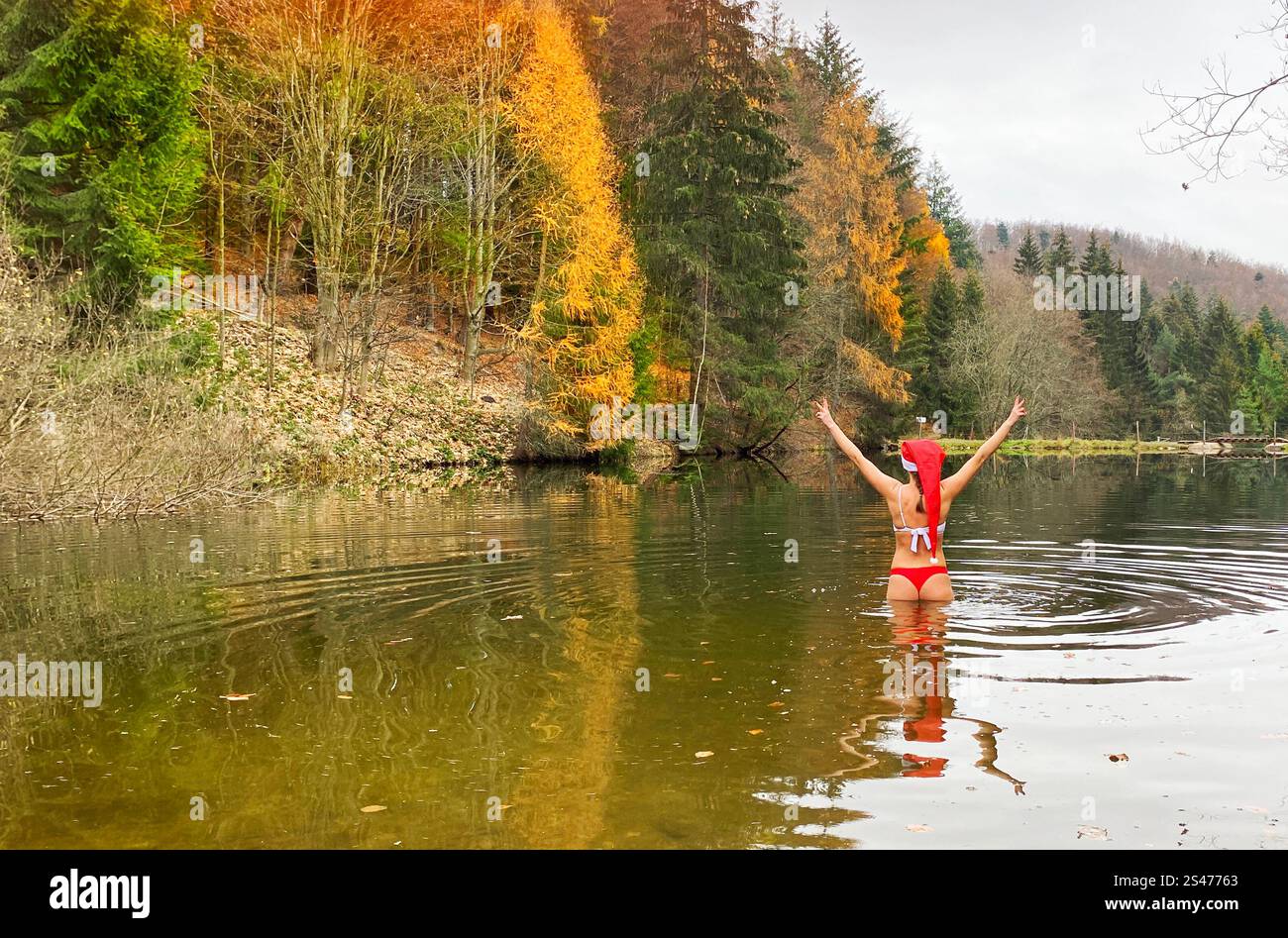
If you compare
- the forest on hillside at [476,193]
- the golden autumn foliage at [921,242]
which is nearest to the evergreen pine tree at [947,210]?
the golden autumn foliage at [921,242]

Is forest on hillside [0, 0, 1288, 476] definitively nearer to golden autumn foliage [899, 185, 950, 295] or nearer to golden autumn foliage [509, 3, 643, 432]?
golden autumn foliage [509, 3, 643, 432]

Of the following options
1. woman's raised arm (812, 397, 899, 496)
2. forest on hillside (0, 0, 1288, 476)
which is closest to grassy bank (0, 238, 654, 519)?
forest on hillside (0, 0, 1288, 476)

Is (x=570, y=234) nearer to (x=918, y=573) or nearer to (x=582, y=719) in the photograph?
(x=918, y=573)

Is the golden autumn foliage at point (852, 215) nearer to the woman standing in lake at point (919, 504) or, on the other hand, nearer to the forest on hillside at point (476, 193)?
the forest on hillside at point (476, 193)

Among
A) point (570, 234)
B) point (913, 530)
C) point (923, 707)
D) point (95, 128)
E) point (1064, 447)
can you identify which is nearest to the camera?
point (923, 707)

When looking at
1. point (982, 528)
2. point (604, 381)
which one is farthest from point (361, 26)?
point (982, 528)

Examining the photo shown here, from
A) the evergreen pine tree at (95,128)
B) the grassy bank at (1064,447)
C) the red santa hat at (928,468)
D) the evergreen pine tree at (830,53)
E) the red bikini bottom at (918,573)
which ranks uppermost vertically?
the evergreen pine tree at (830,53)

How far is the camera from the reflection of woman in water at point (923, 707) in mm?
5652

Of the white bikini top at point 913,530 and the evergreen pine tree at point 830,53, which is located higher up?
the evergreen pine tree at point 830,53

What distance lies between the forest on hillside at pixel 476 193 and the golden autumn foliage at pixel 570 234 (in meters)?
0.10

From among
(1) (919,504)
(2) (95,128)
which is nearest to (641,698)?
(1) (919,504)

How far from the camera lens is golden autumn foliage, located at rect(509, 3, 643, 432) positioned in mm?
36000

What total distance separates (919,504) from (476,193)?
31.4 metres

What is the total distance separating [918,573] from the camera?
1021cm
